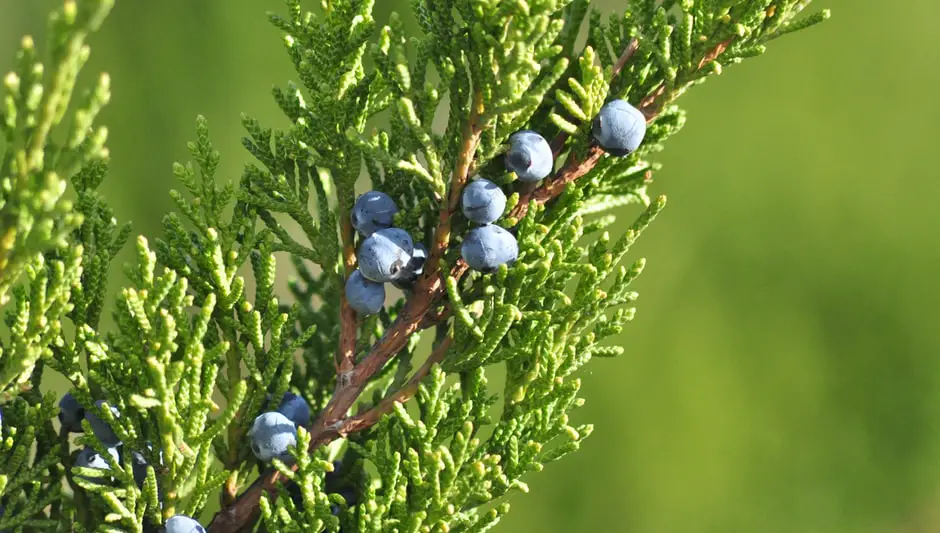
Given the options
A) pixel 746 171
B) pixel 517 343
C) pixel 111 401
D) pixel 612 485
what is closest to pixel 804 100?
pixel 746 171

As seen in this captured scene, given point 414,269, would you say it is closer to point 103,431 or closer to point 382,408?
point 382,408

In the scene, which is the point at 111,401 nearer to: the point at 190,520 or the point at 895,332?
the point at 190,520

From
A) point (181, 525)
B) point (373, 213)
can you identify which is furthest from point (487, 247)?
point (181, 525)

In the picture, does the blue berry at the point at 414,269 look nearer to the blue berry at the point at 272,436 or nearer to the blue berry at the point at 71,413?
the blue berry at the point at 272,436

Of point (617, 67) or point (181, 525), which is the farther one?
point (617, 67)

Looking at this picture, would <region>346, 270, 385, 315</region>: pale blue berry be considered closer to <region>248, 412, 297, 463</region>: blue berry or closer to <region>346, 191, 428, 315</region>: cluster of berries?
<region>346, 191, 428, 315</region>: cluster of berries

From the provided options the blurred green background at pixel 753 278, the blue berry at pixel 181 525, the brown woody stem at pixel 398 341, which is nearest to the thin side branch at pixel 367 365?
the brown woody stem at pixel 398 341
